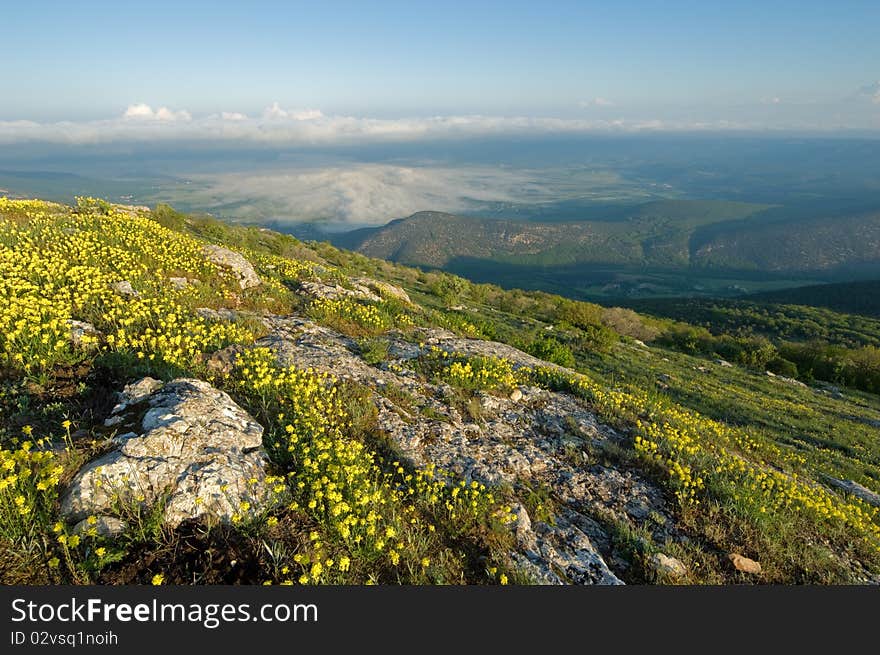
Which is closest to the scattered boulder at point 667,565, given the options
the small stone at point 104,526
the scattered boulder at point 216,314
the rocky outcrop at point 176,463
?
the rocky outcrop at point 176,463

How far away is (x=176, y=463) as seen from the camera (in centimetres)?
443

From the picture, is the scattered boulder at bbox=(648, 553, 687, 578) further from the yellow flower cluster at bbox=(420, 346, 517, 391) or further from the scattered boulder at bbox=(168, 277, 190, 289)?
the scattered boulder at bbox=(168, 277, 190, 289)

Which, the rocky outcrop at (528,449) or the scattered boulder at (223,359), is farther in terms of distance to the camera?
the scattered boulder at (223,359)

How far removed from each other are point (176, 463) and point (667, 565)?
19.0ft

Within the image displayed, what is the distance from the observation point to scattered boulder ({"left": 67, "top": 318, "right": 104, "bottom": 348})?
261 inches

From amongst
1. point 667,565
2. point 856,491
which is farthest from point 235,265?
point 856,491

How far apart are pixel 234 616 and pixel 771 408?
904 inches

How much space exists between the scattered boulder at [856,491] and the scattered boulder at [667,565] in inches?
325

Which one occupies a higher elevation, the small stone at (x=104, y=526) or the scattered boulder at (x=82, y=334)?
the scattered boulder at (x=82, y=334)

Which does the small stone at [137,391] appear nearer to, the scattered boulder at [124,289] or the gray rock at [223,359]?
the gray rock at [223,359]

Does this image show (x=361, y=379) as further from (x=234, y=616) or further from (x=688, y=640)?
(x=688, y=640)

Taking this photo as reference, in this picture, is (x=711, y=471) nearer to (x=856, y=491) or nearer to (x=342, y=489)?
(x=342, y=489)

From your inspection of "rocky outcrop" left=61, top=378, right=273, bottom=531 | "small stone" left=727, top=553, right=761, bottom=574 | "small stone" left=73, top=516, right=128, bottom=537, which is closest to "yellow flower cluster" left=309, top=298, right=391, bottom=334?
"rocky outcrop" left=61, top=378, right=273, bottom=531

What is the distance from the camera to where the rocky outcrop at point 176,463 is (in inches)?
154
